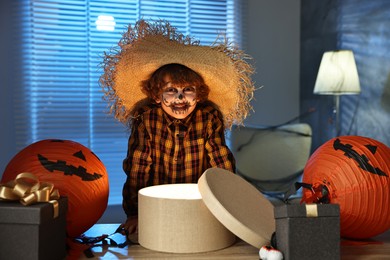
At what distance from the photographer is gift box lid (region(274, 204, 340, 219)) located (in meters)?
0.78

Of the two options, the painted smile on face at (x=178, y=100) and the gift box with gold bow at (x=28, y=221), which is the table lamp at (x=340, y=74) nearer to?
the painted smile on face at (x=178, y=100)

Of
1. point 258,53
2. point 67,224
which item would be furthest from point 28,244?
point 258,53

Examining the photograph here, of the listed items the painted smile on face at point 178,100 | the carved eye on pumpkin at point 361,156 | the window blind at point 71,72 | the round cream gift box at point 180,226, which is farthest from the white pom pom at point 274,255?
the window blind at point 71,72

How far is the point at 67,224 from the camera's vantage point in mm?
961

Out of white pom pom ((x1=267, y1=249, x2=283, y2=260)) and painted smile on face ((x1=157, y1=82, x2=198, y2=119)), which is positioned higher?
painted smile on face ((x1=157, y1=82, x2=198, y2=119))

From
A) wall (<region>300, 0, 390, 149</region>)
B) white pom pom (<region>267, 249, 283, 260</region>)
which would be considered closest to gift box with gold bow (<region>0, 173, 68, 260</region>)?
white pom pom (<region>267, 249, 283, 260</region>)

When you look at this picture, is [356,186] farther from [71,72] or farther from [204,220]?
[71,72]

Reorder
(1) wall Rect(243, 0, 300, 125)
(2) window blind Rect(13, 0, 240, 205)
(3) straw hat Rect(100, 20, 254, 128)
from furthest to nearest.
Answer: (1) wall Rect(243, 0, 300, 125) → (2) window blind Rect(13, 0, 240, 205) → (3) straw hat Rect(100, 20, 254, 128)

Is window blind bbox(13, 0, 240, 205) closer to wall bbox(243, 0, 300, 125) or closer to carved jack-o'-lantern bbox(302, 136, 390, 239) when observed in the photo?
wall bbox(243, 0, 300, 125)

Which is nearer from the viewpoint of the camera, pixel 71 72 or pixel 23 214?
pixel 23 214

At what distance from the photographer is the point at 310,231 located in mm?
783

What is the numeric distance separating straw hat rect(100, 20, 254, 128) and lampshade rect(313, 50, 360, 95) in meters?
1.47

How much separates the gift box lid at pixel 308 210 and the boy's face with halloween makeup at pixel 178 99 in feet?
1.56

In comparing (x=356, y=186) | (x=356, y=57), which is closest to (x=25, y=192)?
(x=356, y=186)
